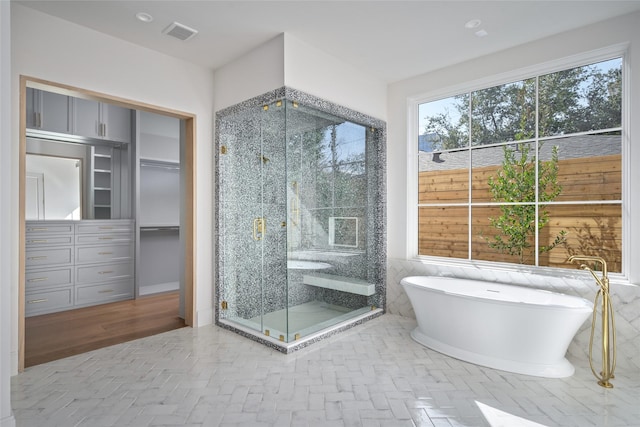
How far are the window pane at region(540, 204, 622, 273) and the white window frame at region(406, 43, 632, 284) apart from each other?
7 centimetres

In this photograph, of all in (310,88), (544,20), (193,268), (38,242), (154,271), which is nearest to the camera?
(544,20)

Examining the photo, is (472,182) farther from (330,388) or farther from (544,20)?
(330,388)

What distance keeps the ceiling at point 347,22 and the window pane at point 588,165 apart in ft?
3.12

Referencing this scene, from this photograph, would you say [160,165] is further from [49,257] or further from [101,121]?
[49,257]

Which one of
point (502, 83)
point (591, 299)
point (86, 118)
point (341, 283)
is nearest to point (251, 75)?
point (341, 283)

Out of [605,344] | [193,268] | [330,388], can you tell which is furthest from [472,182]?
[193,268]

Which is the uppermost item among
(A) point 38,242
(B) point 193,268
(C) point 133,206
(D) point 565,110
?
(D) point 565,110

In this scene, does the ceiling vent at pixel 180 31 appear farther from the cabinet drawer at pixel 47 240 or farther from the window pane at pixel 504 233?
the window pane at pixel 504 233

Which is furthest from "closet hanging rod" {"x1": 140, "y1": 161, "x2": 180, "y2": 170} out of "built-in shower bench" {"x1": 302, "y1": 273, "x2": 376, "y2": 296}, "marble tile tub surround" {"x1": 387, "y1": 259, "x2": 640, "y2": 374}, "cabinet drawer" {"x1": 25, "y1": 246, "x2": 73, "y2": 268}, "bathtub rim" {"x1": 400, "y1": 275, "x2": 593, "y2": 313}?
"marble tile tub surround" {"x1": 387, "y1": 259, "x2": 640, "y2": 374}

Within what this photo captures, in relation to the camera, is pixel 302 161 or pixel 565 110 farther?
pixel 302 161

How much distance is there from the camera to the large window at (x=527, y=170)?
283 cm

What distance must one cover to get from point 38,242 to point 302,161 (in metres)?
3.26

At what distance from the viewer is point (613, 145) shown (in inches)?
109

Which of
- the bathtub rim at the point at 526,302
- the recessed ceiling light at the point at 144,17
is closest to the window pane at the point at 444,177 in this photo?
the bathtub rim at the point at 526,302
